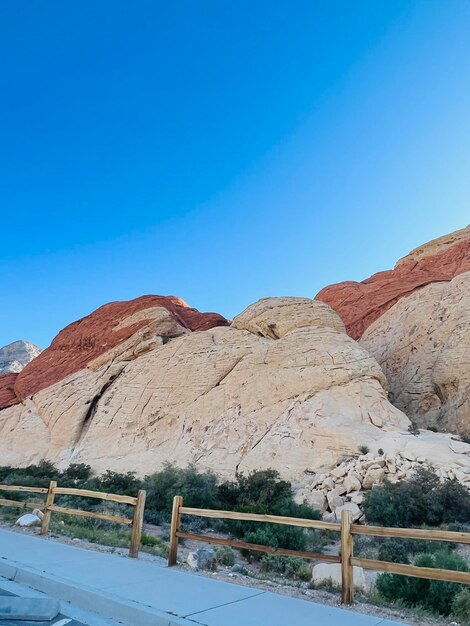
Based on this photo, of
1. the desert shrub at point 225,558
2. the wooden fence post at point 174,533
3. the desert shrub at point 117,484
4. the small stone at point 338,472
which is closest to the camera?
the wooden fence post at point 174,533

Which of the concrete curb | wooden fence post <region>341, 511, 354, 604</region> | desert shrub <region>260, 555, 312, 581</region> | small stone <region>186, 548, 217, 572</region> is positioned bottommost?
desert shrub <region>260, 555, 312, 581</region>

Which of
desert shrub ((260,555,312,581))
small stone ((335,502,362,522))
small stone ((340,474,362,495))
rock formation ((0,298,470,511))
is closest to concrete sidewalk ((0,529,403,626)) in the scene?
desert shrub ((260,555,312,581))

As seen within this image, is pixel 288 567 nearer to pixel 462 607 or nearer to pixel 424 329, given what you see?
pixel 462 607

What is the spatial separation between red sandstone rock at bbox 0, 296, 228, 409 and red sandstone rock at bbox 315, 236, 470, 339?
1493 cm

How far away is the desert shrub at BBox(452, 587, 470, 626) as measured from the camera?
5.52 m

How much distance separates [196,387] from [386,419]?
10987mm

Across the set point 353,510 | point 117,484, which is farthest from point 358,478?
point 117,484

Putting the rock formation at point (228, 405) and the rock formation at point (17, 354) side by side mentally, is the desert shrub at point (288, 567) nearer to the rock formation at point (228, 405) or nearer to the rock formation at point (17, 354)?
the rock formation at point (228, 405)

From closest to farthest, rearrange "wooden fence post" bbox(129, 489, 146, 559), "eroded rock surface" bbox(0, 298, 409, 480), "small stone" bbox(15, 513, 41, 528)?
"wooden fence post" bbox(129, 489, 146, 559)
"small stone" bbox(15, 513, 41, 528)
"eroded rock surface" bbox(0, 298, 409, 480)

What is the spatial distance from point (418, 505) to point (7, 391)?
33.0 m

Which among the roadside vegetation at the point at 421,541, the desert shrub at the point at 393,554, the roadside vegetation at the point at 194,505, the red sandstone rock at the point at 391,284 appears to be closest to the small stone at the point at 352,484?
the roadside vegetation at the point at 421,541

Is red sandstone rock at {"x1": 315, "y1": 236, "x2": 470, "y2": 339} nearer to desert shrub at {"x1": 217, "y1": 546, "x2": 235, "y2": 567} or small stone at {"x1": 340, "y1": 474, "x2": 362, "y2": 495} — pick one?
small stone at {"x1": 340, "y1": 474, "x2": 362, "y2": 495}

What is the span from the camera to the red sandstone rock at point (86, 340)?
3378 centimetres

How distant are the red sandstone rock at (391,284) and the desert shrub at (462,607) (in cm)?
3687
